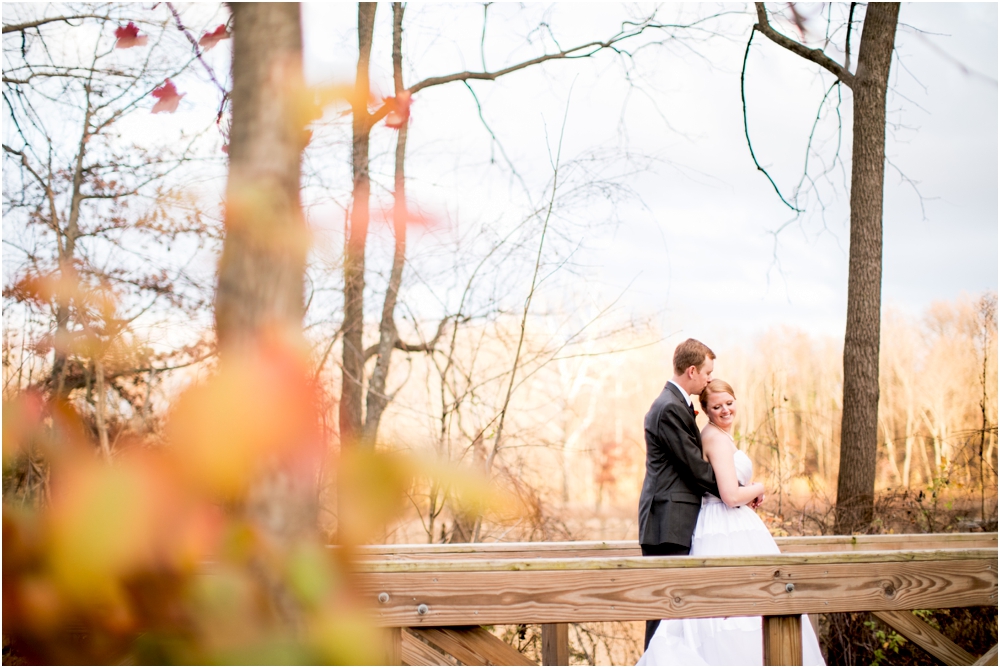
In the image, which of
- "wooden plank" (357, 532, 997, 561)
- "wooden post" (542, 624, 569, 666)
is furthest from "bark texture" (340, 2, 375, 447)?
"wooden post" (542, 624, 569, 666)

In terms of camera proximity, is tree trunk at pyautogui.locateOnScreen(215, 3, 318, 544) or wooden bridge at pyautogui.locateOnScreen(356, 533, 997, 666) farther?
wooden bridge at pyautogui.locateOnScreen(356, 533, 997, 666)

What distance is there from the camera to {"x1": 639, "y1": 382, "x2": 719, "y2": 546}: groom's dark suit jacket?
3.24m

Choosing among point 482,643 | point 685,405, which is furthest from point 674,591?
point 685,405

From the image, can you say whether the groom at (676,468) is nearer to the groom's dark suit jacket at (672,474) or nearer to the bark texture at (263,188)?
the groom's dark suit jacket at (672,474)

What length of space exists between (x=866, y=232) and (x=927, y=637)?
2925mm

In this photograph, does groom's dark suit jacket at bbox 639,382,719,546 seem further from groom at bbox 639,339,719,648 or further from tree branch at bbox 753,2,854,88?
tree branch at bbox 753,2,854,88

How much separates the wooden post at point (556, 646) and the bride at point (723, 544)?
1.50 feet

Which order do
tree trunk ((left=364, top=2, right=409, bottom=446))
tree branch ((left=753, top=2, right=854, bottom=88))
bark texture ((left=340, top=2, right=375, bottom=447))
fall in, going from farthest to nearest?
tree branch ((left=753, top=2, right=854, bottom=88)) < tree trunk ((left=364, top=2, right=409, bottom=446)) < bark texture ((left=340, top=2, right=375, bottom=447))

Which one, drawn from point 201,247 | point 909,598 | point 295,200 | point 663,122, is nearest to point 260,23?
point 295,200

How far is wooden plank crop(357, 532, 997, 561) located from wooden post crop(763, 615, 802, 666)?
1.11 meters

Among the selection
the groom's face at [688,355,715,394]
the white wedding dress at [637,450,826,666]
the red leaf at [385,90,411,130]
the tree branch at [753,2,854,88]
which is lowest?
the white wedding dress at [637,450,826,666]

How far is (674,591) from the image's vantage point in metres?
2.40

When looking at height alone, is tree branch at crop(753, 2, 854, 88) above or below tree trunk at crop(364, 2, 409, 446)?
above

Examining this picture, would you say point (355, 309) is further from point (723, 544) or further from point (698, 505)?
point (723, 544)
